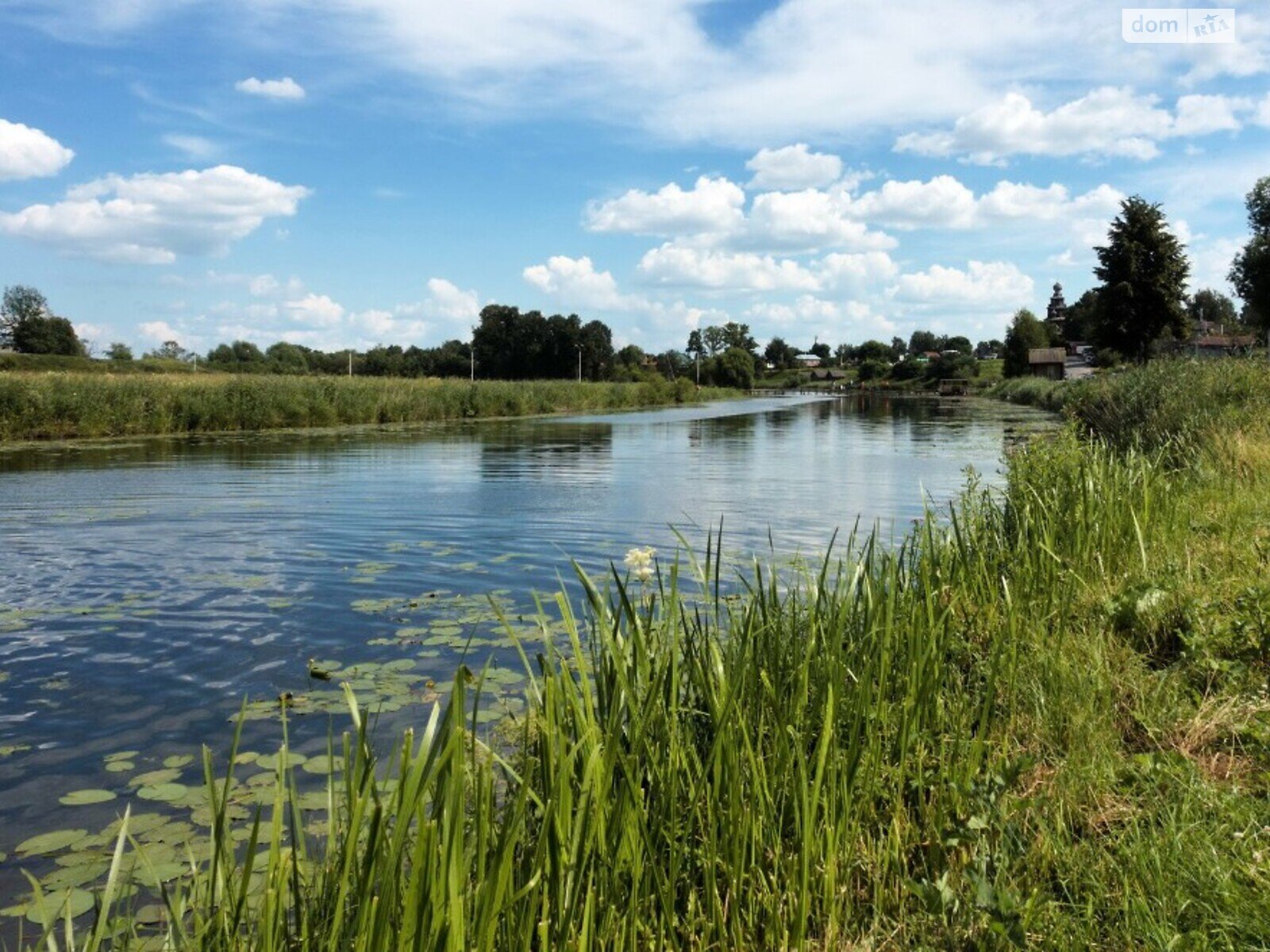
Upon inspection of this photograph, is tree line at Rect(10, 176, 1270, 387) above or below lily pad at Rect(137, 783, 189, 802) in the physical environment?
above

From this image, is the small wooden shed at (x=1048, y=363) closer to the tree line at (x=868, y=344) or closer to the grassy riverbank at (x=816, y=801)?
the tree line at (x=868, y=344)

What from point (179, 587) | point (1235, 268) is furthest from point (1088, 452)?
point (1235, 268)

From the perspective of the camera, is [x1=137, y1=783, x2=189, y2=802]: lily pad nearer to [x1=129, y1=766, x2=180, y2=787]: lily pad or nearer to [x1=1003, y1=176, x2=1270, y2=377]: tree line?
[x1=129, y1=766, x2=180, y2=787]: lily pad

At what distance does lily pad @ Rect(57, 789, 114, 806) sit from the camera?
461cm

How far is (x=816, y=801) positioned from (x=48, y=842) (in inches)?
139

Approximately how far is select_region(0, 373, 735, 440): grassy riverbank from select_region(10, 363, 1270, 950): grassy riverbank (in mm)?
28157

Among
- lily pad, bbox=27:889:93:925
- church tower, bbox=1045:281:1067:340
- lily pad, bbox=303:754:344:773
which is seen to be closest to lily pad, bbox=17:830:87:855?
lily pad, bbox=27:889:93:925

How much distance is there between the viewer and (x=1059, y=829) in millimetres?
3227

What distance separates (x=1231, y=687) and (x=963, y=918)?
7.10 ft

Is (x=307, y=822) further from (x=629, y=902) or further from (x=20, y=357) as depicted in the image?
(x=20, y=357)

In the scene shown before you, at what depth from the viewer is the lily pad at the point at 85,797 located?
4.61m

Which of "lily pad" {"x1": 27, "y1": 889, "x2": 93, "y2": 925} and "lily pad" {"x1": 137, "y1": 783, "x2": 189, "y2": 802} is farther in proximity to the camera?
"lily pad" {"x1": 137, "y1": 783, "x2": 189, "y2": 802}

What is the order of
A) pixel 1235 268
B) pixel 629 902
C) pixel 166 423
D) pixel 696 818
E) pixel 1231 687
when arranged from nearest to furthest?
pixel 629 902 → pixel 696 818 → pixel 1231 687 → pixel 166 423 → pixel 1235 268

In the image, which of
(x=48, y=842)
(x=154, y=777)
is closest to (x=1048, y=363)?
(x=154, y=777)
